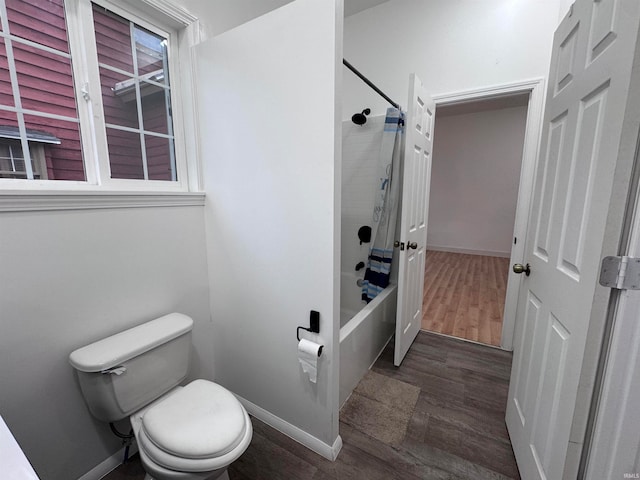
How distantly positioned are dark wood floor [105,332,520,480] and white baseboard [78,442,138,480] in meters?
0.03

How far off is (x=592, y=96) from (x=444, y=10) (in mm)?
1803

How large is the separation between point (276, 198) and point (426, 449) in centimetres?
147

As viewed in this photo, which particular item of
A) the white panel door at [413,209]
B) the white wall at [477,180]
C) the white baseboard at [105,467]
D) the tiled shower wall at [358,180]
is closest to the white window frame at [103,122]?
the white baseboard at [105,467]

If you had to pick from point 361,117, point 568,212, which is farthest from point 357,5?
point 568,212

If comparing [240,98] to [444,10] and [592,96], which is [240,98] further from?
[444,10]

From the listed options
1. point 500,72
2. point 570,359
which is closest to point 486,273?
point 500,72

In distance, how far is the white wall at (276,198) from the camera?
3.72 ft

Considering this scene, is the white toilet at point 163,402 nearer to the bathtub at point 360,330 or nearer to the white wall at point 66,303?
the white wall at point 66,303

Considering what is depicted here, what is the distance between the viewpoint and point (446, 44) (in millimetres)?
2162

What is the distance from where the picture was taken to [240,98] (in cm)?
134

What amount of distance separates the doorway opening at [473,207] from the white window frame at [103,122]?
2.64 metres

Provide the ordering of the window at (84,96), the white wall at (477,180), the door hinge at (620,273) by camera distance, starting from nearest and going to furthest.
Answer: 1. the door hinge at (620,273)
2. the window at (84,96)
3. the white wall at (477,180)

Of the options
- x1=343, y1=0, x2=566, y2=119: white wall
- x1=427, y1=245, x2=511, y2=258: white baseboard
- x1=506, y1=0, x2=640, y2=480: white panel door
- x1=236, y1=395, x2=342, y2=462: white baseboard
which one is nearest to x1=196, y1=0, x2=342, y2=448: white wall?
x1=236, y1=395, x2=342, y2=462: white baseboard

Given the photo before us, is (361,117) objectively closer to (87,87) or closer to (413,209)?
(413,209)
